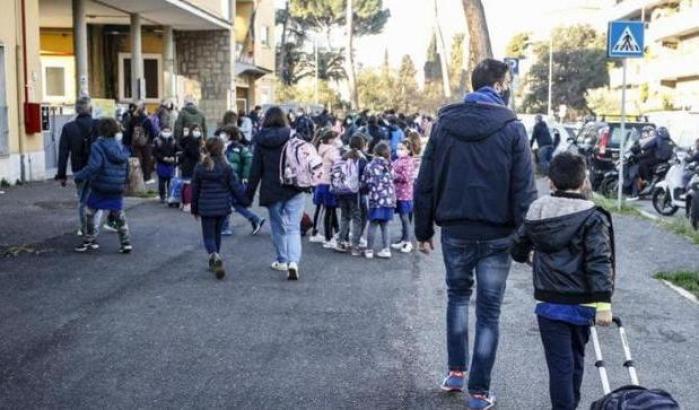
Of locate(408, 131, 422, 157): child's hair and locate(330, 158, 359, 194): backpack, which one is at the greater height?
locate(408, 131, 422, 157): child's hair

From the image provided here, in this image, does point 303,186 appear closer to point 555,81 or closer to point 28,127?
point 28,127

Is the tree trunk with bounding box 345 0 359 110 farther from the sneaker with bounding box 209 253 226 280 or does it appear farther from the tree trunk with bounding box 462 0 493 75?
the sneaker with bounding box 209 253 226 280

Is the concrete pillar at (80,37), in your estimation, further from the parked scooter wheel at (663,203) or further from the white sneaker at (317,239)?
the parked scooter wheel at (663,203)

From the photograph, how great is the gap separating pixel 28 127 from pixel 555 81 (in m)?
61.5

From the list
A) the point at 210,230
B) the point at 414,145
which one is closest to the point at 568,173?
the point at 210,230

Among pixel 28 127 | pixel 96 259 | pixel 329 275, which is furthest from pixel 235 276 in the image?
pixel 28 127

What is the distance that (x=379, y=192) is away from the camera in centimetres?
1097

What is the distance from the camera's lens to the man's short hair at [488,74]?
17.3 ft

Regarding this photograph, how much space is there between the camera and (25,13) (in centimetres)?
1959

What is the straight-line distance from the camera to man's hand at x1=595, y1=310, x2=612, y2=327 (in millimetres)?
4387

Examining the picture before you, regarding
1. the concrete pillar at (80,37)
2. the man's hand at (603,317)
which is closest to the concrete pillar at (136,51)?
the concrete pillar at (80,37)

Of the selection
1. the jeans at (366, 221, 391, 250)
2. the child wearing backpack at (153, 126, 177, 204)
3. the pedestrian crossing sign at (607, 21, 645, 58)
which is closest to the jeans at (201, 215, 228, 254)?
the jeans at (366, 221, 391, 250)

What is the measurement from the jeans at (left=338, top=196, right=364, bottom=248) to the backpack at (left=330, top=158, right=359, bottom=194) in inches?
6.7

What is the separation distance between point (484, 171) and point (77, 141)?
7.72m
